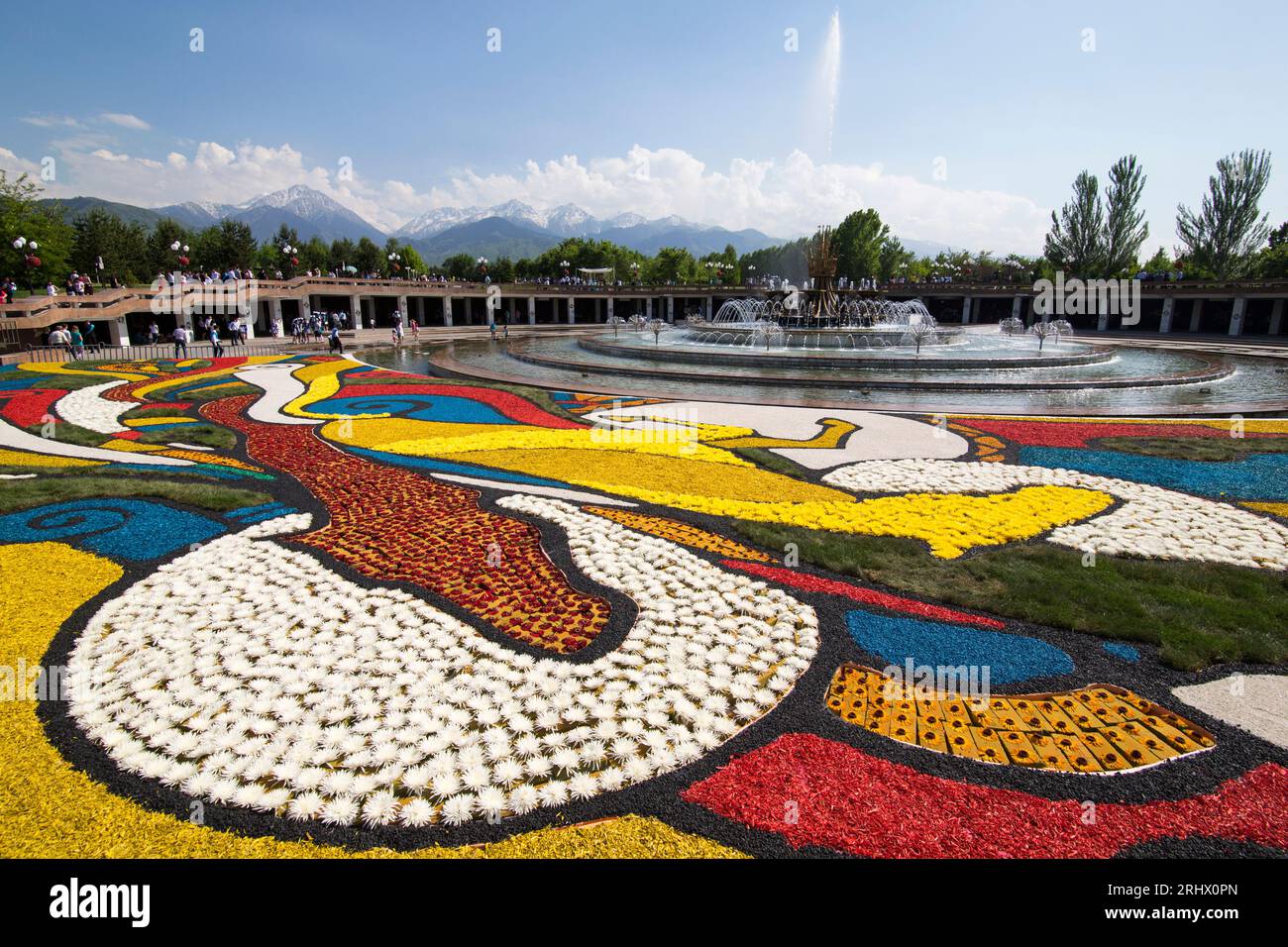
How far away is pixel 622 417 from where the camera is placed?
16.4 meters

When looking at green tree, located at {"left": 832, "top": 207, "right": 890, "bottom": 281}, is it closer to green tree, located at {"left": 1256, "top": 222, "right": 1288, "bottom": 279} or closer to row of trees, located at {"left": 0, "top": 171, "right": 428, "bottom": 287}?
green tree, located at {"left": 1256, "top": 222, "right": 1288, "bottom": 279}

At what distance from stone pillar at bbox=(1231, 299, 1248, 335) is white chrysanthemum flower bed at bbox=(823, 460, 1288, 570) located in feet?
162

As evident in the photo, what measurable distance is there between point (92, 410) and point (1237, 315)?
205 ft

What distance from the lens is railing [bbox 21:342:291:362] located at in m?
25.7

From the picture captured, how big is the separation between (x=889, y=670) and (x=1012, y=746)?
1110mm

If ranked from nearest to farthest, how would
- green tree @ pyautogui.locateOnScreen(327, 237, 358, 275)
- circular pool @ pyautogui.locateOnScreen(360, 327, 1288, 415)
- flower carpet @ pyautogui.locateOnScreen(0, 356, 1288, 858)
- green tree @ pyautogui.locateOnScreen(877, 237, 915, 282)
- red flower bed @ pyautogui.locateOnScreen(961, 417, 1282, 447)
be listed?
1. flower carpet @ pyautogui.locateOnScreen(0, 356, 1288, 858)
2. red flower bed @ pyautogui.locateOnScreen(961, 417, 1282, 447)
3. circular pool @ pyautogui.locateOnScreen(360, 327, 1288, 415)
4. green tree @ pyautogui.locateOnScreen(327, 237, 358, 275)
5. green tree @ pyautogui.locateOnScreen(877, 237, 915, 282)

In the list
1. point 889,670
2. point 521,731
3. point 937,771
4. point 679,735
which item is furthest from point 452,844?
point 889,670

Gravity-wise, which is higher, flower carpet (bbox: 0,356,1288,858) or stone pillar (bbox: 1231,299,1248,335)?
stone pillar (bbox: 1231,299,1248,335)

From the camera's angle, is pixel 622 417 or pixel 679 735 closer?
pixel 679 735

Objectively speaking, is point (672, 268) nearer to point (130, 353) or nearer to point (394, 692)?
point (130, 353)

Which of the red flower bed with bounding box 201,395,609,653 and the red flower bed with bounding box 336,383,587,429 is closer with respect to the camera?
the red flower bed with bounding box 201,395,609,653

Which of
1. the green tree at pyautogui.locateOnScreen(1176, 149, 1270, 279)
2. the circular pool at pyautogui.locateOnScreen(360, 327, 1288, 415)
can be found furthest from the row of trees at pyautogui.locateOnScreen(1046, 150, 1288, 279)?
the circular pool at pyautogui.locateOnScreen(360, 327, 1288, 415)
